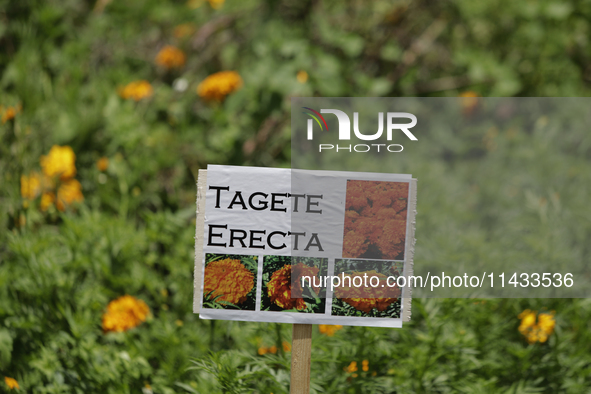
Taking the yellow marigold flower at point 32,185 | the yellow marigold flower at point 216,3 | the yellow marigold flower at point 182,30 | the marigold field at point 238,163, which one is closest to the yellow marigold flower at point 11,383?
the marigold field at point 238,163

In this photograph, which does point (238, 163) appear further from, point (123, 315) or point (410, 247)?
point (410, 247)

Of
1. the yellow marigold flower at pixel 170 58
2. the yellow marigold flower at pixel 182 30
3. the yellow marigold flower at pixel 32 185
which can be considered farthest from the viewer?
the yellow marigold flower at pixel 182 30

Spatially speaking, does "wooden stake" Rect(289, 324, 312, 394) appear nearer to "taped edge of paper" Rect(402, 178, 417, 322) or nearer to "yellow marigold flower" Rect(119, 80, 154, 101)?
"taped edge of paper" Rect(402, 178, 417, 322)

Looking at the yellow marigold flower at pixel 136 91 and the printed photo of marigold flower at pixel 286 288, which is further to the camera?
the yellow marigold flower at pixel 136 91

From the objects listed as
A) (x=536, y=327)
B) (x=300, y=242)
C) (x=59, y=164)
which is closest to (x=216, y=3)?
(x=59, y=164)

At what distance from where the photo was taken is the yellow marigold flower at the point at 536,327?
1.29 m

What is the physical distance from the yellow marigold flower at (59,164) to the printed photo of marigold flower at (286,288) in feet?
4.31

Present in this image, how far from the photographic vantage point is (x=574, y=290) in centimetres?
150

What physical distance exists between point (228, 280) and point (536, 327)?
0.97 m

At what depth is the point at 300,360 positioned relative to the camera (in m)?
1.02

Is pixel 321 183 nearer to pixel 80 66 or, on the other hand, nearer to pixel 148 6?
pixel 80 66

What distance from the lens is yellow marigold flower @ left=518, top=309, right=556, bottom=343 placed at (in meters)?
1.29

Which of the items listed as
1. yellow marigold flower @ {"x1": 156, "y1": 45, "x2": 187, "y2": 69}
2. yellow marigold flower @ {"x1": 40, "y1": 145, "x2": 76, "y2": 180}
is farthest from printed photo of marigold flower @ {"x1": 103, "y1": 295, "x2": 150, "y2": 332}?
yellow marigold flower @ {"x1": 156, "y1": 45, "x2": 187, "y2": 69}

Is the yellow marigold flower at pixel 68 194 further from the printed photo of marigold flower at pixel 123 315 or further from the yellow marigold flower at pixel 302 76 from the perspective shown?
the yellow marigold flower at pixel 302 76
